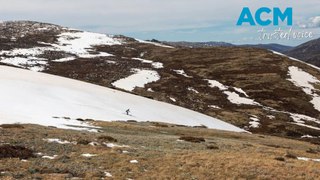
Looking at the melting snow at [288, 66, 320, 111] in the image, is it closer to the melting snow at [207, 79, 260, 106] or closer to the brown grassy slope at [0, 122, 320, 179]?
the melting snow at [207, 79, 260, 106]

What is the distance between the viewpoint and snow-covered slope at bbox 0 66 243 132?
44619 millimetres

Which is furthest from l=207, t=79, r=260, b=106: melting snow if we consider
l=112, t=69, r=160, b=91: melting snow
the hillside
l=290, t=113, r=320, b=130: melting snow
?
l=112, t=69, r=160, b=91: melting snow

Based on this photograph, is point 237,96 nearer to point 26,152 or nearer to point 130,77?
point 130,77

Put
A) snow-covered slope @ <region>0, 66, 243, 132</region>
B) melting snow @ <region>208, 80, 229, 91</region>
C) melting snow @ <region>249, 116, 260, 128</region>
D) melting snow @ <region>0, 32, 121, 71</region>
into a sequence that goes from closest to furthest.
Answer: snow-covered slope @ <region>0, 66, 243, 132</region> → melting snow @ <region>249, 116, 260, 128</region> → melting snow @ <region>208, 80, 229, 91</region> → melting snow @ <region>0, 32, 121, 71</region>

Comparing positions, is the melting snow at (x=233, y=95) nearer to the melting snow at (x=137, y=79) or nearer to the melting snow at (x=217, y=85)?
the melting snow at (x=217, y=85)

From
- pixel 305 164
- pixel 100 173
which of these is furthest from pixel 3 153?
pixel 305 164

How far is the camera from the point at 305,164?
2881 cm

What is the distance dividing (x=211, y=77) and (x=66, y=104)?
8512 centimetres

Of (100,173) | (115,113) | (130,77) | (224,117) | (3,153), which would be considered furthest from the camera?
(130,77)

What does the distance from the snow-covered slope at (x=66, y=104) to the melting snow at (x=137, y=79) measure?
34.7 meters

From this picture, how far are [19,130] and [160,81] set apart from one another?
84.3 meters

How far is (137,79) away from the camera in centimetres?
11569

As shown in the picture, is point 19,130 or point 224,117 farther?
point 224,117

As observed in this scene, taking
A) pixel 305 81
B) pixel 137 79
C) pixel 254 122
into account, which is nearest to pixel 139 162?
pixel 254 122
